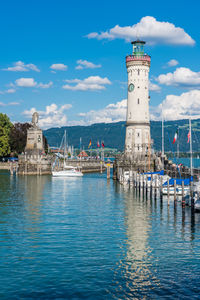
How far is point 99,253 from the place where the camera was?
26703mm

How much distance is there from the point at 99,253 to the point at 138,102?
7534 centimetres

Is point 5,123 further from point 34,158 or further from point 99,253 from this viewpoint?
point 99,253

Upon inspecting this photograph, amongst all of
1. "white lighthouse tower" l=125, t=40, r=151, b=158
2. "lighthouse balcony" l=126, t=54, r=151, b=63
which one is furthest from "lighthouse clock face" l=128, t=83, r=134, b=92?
"lighthouse balcony" l=126, t=54, r=151, b=63

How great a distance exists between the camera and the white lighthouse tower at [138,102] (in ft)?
325

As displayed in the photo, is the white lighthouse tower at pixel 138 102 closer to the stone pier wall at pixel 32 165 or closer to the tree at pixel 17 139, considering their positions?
the stone pier wall at pixel 32 165

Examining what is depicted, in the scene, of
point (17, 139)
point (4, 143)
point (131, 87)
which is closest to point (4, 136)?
point (4, 143)

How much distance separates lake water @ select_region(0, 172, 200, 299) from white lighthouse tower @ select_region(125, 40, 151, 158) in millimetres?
54111

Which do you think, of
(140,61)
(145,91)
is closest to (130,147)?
(145,91)

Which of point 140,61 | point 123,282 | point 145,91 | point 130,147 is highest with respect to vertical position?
point 140,61

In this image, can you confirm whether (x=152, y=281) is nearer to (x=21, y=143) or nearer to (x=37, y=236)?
(x=37, y=236)

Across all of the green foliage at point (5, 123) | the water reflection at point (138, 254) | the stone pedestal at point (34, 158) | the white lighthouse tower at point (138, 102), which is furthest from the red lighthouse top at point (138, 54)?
the green foliage at point (5, 123)

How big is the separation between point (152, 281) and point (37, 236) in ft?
41.6

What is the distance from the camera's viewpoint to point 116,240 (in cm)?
3048

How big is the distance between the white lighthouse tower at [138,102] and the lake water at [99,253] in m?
54.1
